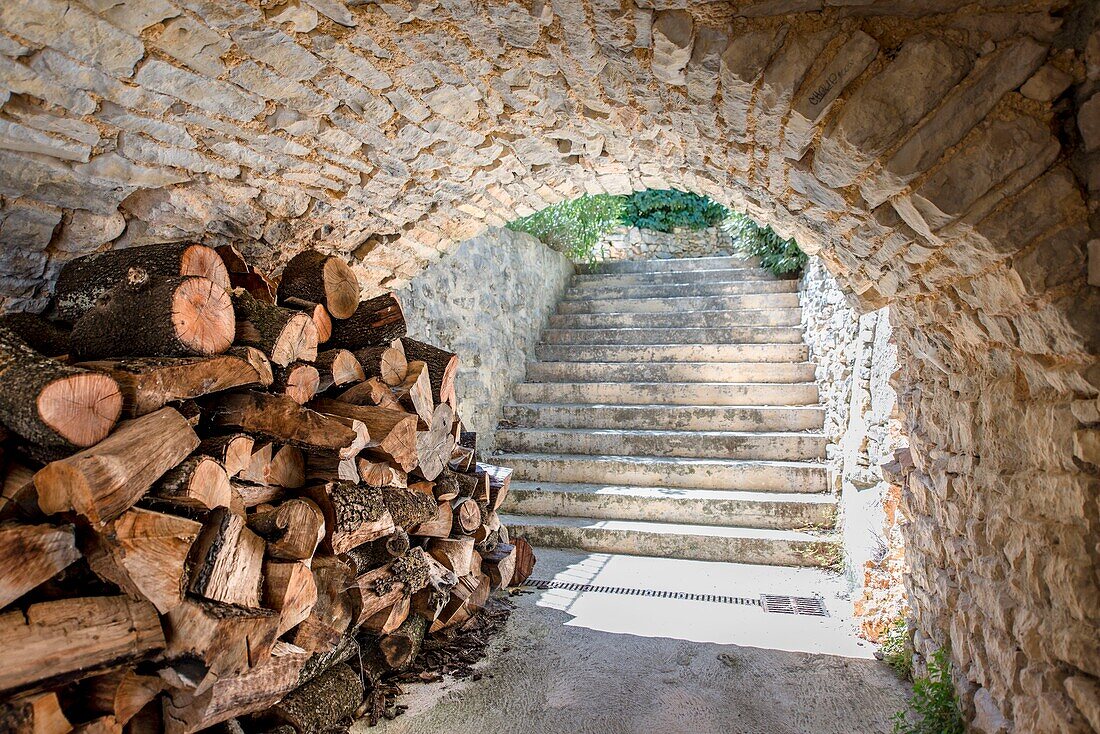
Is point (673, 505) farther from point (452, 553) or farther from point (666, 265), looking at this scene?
point (666, 265)

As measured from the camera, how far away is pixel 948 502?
2062mm

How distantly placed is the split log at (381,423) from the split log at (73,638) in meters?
0.85

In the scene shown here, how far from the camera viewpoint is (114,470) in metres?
1.37

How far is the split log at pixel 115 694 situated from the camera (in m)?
1.47

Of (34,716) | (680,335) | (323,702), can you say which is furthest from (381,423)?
(680,335)

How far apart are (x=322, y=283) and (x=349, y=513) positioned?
89 cm

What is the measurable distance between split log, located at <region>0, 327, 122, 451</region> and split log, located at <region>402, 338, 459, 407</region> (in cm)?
128

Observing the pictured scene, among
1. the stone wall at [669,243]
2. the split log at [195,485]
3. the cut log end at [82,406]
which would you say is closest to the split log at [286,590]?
the split log at [195,485]

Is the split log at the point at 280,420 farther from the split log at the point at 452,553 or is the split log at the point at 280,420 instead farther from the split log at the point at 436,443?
the split log at the point at 452,553

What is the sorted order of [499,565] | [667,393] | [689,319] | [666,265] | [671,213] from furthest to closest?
1. [671,213]
2. [666,265]
3. [689,319]
4. [667,393]
5. [499,565]

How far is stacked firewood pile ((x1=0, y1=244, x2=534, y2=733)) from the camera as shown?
1.37m

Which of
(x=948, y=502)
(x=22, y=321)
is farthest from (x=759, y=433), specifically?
(x=22, y=321)

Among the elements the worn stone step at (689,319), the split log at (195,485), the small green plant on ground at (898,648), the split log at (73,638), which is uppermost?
the worn stone step at (689,319)

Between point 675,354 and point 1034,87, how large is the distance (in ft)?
15.5
